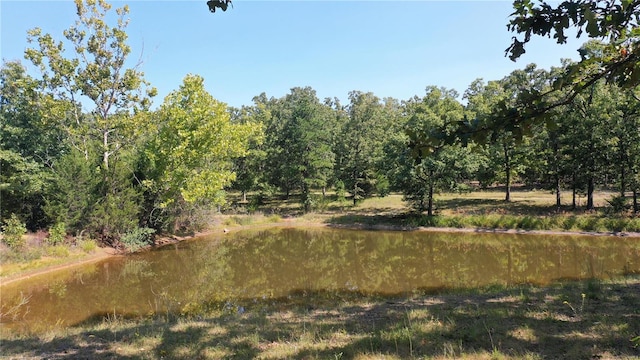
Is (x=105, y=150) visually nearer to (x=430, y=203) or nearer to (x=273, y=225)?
(x=273, y=225)

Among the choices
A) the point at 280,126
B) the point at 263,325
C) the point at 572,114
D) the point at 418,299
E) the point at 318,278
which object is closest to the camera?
the point at 263,325

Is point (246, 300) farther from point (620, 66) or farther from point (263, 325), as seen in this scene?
point (620, 66)

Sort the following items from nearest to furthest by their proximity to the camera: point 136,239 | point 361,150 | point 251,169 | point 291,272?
point 291,272 → point 136,239 → point 361,150 → point 251,169

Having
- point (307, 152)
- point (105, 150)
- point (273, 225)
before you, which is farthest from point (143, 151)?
point (307, 152)

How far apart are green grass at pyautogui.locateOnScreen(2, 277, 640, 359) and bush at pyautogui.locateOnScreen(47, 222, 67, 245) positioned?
10971 millimetres

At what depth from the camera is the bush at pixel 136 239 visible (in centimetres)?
2022

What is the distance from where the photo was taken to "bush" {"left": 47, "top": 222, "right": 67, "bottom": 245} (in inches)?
702

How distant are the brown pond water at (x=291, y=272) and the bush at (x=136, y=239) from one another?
2.77ft

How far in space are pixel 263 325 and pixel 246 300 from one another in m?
4.88

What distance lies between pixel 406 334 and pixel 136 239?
1892cm

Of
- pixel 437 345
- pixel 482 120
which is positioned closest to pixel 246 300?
pixel 437 345

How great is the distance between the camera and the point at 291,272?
1595 centimetres

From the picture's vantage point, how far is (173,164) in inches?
893

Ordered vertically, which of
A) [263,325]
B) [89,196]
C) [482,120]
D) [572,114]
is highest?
[572,114]
